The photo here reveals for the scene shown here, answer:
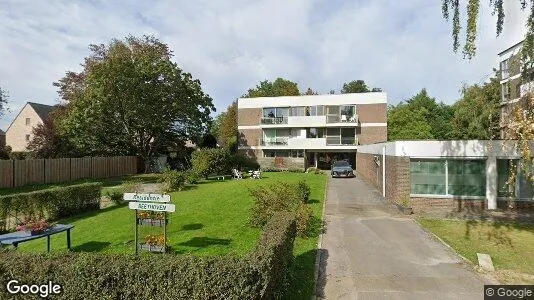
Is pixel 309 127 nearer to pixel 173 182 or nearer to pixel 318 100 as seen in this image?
pixel 318 100

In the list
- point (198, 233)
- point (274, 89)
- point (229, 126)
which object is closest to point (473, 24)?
point (198, 233)

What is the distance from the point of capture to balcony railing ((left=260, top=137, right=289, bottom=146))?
4391cm

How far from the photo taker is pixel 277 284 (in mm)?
6539

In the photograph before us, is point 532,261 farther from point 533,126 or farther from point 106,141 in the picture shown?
point 106,141

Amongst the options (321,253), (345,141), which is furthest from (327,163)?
(321,253)

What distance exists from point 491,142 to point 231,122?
5093 cm

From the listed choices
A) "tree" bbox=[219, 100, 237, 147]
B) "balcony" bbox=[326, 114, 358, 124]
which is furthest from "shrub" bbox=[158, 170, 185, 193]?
"tree" bbox=[219, 100, 237, 147]

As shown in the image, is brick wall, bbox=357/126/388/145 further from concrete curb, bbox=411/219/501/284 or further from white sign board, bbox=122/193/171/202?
white sign board, bbox=122/193/171/202

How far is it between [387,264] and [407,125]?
49.6m

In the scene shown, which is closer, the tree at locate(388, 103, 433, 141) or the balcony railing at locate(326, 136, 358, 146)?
the balcony railing at locate(326, 136, 358, 146)

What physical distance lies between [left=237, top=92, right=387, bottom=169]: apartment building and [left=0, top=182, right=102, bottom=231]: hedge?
2433 centimetres

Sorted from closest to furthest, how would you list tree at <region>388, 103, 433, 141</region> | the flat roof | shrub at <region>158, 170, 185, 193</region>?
shrub at <region>158, 170, 185, 193</region> → the flat roof → tree at <region>388, 103, 433, 141</region>

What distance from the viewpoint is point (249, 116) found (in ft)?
153

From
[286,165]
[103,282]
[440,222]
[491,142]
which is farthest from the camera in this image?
[286,165]
